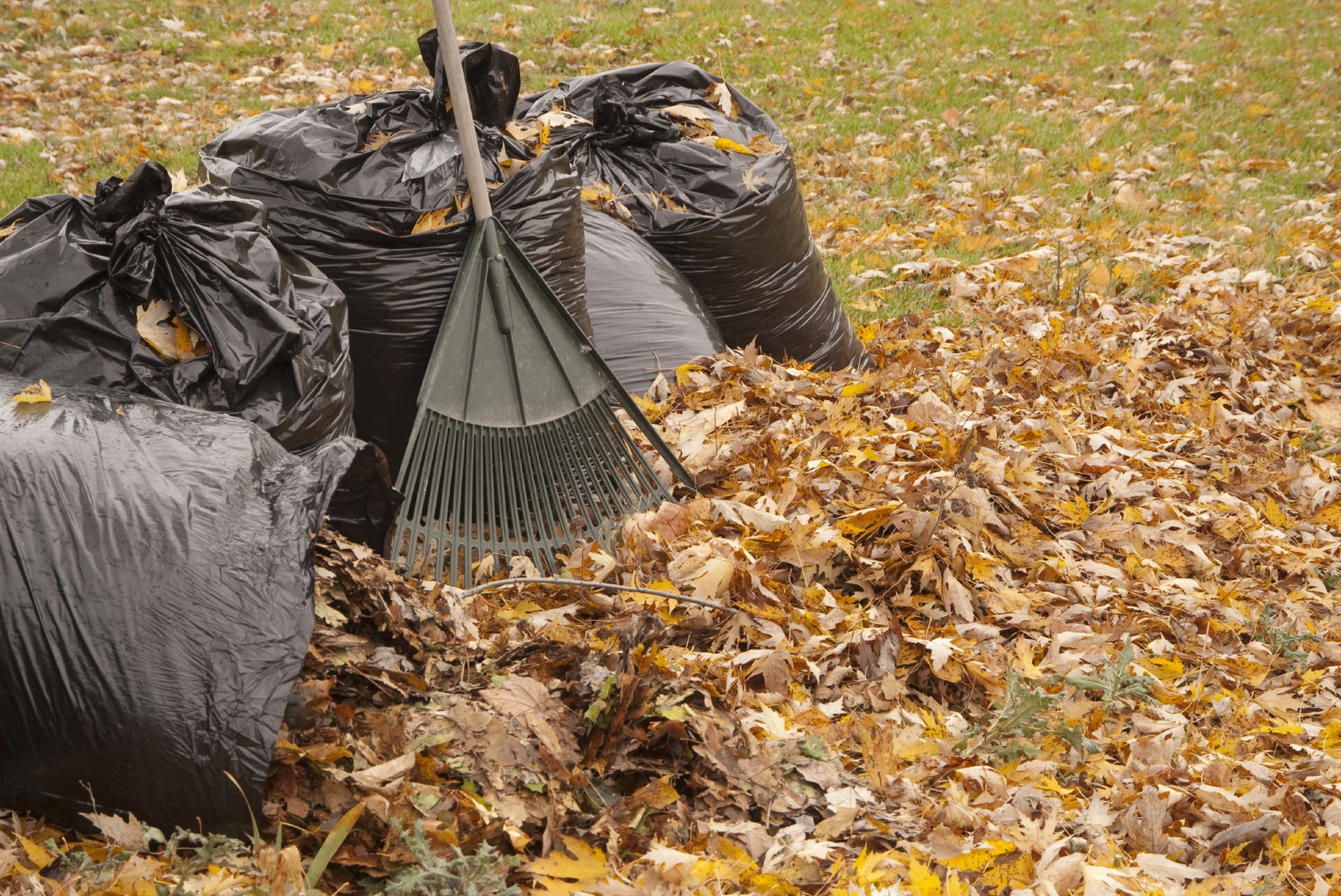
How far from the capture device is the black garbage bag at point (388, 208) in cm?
242

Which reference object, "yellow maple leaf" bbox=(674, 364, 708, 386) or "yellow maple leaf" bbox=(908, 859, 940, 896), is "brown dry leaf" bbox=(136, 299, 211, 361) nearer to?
"yellow maple leaf" bbox=(674, 364, 708, 386)

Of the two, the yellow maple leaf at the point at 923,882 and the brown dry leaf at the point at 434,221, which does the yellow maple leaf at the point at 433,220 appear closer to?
the brown dry leaf at the point at 434,221

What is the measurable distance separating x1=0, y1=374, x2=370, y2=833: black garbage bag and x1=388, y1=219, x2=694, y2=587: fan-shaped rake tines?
0.85 m

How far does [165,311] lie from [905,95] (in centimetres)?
573

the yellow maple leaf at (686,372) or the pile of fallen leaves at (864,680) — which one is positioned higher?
the yellow maple leaf at (686,372)

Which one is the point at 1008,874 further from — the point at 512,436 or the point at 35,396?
the point at 35,396

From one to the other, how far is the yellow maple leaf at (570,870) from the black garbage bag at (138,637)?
37cm

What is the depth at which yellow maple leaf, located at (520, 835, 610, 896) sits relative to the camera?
1.35 m

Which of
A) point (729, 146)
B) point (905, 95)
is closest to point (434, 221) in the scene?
point (729, 146)

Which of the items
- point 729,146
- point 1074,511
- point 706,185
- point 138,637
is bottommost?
point 1074,511

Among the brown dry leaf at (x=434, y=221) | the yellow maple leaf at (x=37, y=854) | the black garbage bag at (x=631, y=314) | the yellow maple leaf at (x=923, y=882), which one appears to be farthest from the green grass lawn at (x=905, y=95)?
the yellow maple leaf at (x=37, y=854)

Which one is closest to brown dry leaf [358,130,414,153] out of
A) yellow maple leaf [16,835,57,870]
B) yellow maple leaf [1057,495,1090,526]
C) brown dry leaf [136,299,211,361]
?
brown dry leaf [136,299,211,361]

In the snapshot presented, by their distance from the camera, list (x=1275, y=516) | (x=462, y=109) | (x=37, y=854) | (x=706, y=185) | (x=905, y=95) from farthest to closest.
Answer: (x=905, y=95)
(x=706, y=185)
(x=1275, y=516)
(x=462, y=109)
(x=37, y=854)

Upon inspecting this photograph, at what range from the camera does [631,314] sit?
297cm
